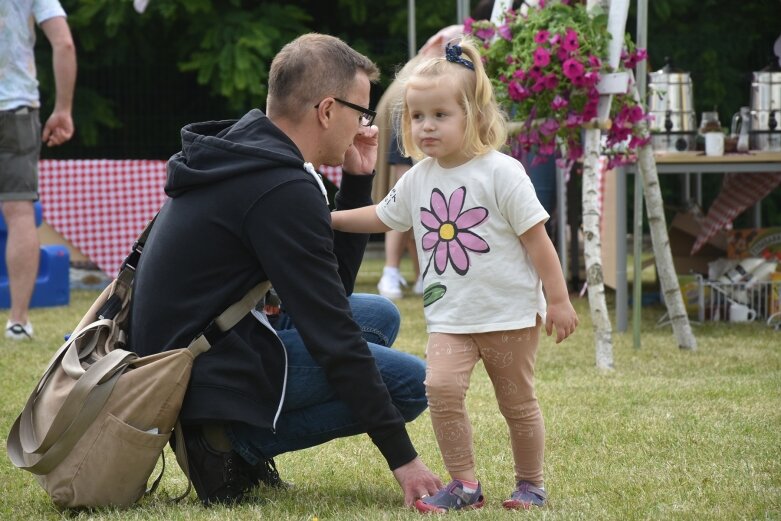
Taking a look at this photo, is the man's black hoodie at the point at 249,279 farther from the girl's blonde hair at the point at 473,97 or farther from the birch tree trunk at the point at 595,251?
the birch tree trunk at the point at 595,251

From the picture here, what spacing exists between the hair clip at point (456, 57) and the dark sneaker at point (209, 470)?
105 centimetres

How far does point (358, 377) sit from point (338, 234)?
2.12ft

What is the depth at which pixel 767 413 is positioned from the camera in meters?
3.88

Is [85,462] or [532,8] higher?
[532,8]

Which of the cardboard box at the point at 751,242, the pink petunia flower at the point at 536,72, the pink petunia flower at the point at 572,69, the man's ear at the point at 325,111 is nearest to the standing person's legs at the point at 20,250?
the pink petunia flower at the point at 536,72

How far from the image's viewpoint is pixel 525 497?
9.30 feet

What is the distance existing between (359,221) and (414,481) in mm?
697

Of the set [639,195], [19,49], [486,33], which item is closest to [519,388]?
[486,33]

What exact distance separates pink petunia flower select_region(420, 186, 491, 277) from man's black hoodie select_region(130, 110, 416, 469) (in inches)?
9.7

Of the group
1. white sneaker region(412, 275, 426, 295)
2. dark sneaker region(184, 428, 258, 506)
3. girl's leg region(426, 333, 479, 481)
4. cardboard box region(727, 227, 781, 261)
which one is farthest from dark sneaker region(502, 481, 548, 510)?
white sneaker region(412, 275, 426, 295)

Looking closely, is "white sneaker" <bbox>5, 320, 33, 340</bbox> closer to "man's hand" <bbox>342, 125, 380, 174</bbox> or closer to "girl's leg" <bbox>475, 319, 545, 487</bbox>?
"man's hand" <bbox>342, 125, 380, 174</bbox>

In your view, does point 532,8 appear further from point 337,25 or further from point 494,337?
point 337,25

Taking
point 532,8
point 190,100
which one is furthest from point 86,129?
point 532,8

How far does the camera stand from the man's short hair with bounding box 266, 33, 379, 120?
285cm
